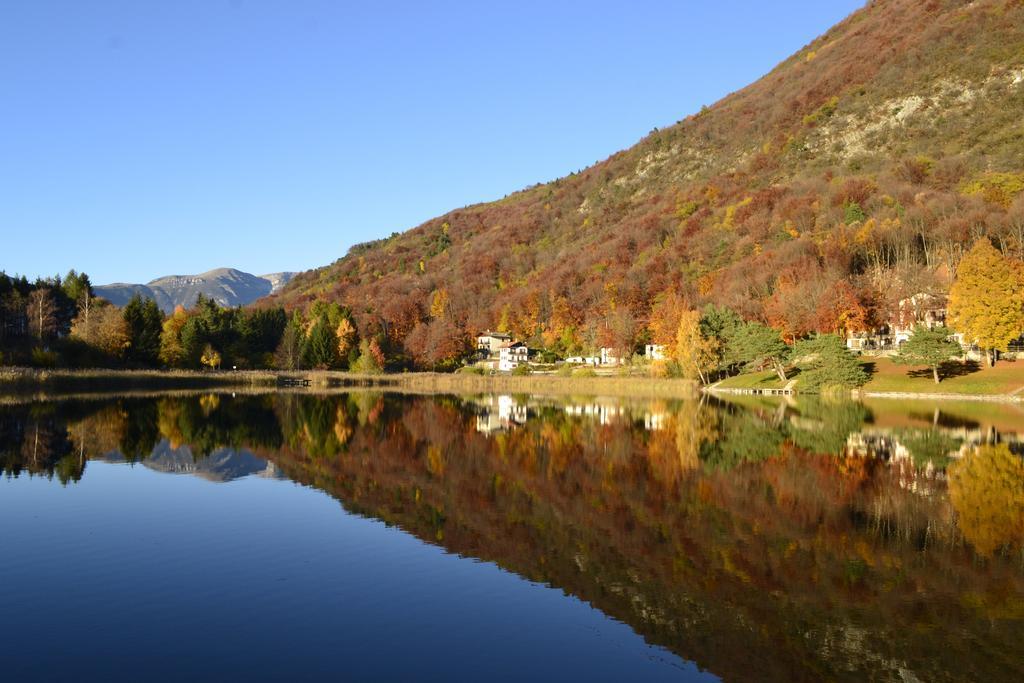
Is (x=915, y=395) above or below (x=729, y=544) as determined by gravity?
below

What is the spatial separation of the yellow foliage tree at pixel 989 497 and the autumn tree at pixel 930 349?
1763 inches

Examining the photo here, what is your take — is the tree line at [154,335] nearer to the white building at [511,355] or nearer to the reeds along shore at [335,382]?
the reeds along shore at [335,382]

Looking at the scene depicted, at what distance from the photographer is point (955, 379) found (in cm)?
7812

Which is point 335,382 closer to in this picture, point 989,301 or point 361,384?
point 361,384

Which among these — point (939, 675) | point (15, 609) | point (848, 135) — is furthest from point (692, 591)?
point (848, 135)

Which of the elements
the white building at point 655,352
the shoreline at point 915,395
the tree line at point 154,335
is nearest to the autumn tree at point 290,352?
the tree line at point 154,335

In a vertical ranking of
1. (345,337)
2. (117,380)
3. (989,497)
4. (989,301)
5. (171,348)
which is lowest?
(989,497)

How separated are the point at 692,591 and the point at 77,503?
63.0ft

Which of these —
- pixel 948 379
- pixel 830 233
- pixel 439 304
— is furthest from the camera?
pixel 439 304

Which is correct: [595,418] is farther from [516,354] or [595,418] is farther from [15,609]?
[516,354]

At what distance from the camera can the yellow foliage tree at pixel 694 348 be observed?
95.8m

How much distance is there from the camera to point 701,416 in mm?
58000

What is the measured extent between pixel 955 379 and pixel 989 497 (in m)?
60.2

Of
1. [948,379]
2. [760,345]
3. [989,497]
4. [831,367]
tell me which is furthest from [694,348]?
[989,497]
